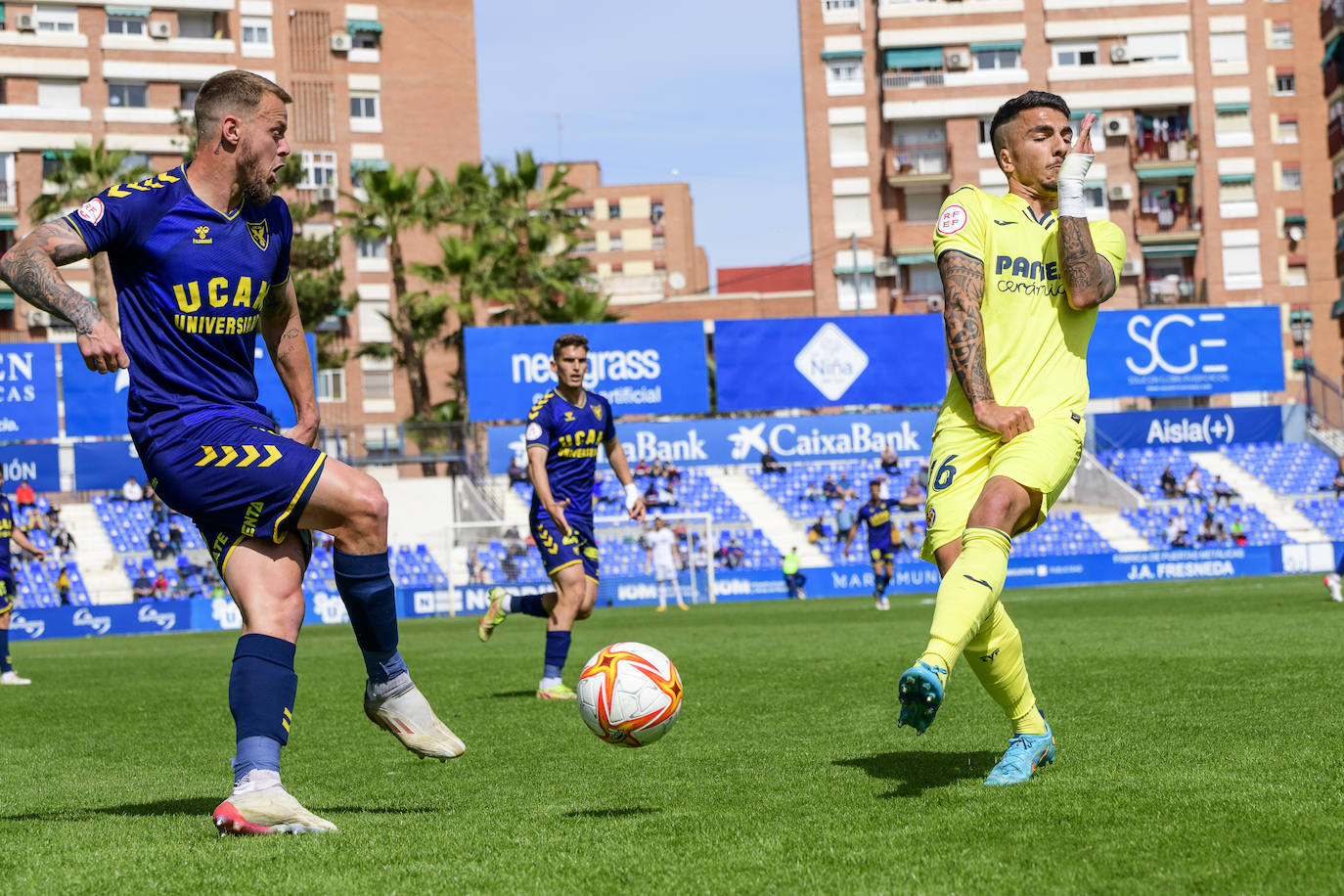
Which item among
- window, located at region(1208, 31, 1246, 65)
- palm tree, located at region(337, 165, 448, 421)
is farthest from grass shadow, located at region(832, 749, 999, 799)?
window, located at region(1208, 31, 1246, 65)

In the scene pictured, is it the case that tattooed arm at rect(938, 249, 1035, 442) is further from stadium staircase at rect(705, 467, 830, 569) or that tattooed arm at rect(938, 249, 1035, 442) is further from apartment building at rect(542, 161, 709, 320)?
apartment building at rect(542, 161, 709, 320)

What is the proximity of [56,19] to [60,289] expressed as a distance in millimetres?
54368

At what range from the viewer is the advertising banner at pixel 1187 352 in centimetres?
3903

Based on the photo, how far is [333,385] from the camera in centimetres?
5362

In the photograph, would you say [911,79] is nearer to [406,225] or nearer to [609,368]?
[406,225]

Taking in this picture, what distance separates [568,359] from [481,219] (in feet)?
114

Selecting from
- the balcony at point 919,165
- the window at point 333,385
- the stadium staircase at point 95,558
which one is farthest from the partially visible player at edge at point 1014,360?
the balcony at point 919,165

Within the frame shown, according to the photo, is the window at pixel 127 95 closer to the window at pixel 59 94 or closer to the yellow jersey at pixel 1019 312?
the window at pixel 59 94

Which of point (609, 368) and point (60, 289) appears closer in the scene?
point (60, 289)

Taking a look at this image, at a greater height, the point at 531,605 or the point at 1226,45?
the point at 1226,45

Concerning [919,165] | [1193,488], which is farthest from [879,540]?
[919,165]

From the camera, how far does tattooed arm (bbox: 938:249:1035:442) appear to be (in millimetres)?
5035

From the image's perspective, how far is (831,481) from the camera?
126ft

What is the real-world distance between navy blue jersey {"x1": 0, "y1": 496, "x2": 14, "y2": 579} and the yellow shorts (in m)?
11.0
